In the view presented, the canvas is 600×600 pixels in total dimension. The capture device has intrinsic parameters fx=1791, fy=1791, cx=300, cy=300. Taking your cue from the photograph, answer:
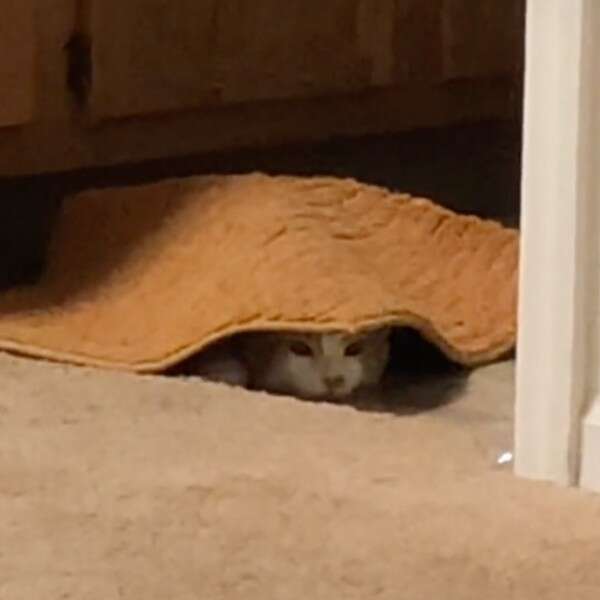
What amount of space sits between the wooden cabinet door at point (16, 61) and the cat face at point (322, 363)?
1.09ft

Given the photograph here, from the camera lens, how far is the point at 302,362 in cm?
135

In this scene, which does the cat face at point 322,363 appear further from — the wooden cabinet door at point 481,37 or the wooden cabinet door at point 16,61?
the wooden cabinet door at point 481,37

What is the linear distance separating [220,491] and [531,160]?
10.8 inches

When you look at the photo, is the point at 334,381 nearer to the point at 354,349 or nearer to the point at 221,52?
the point at 354,349

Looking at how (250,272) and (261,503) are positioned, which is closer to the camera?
(261,503)

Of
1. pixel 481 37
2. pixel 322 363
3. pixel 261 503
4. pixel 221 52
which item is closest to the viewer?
pixel 261 503

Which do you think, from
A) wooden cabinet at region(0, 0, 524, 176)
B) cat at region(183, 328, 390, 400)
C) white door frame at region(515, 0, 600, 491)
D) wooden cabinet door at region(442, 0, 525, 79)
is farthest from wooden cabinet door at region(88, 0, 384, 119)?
white door frame at region(515, 0, 600, 491)

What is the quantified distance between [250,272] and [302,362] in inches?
3.7

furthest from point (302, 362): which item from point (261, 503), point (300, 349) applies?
point (261, 503)

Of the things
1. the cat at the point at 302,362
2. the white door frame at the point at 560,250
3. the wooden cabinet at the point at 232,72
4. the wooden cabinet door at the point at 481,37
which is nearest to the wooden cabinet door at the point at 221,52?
the wooden cabinet at the point at 232,72

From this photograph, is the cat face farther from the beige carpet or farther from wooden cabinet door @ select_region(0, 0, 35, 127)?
wooden cabinet door @ select_region(0, 0, 35, 127)

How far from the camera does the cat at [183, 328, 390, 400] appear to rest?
4.39 ft

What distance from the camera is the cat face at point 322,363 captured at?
1.34m

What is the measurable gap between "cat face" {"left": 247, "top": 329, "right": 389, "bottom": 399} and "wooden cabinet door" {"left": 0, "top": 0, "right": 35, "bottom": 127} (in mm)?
333
